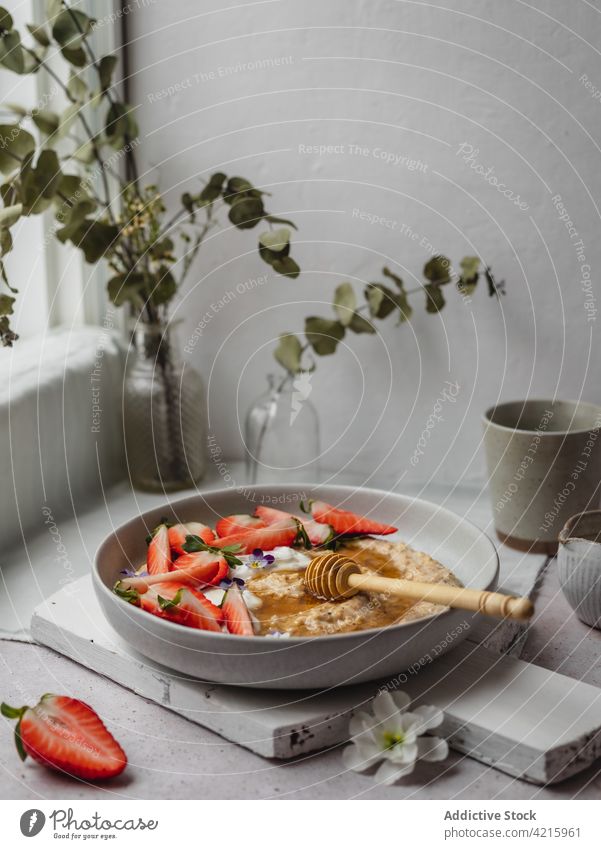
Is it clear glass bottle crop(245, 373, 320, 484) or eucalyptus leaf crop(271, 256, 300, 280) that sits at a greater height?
eucalyptus leaf crop(271, 256, 300, 280)

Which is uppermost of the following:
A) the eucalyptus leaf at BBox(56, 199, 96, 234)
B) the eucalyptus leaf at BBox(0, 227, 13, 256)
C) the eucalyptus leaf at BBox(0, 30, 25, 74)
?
the eucalyptus leaf at BBox(0, 30, 25, 74)

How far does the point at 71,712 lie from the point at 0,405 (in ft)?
1.19

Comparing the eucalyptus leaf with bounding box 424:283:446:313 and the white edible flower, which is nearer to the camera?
the white edible flower

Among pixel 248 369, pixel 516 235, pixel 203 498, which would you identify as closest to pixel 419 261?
pixel 516 235

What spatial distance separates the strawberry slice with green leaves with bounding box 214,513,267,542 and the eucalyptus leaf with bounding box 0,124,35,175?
38 centimetres

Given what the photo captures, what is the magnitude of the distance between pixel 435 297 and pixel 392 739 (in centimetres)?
51

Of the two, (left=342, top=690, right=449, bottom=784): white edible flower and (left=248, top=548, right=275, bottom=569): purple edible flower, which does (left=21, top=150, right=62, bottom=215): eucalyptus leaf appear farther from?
(left=342, top=690, right=449, bottom=784): white edible flower

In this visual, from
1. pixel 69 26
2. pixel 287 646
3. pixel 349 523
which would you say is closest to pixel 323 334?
pixel 349 523

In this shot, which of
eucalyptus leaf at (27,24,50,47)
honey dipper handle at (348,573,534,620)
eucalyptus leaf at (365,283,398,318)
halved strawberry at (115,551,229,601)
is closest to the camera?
honey dipper handle at (348,573,534,620)

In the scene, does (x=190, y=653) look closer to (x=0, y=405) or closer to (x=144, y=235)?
(x=0, y=405)

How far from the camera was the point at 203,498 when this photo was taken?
0.82m

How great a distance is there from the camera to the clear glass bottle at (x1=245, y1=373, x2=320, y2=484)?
3.33 feet

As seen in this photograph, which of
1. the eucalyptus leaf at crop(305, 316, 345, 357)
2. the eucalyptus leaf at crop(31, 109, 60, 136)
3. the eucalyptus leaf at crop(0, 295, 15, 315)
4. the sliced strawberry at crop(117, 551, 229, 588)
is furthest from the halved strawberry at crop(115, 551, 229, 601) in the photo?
the eucalyptus leaf at crop(31, 109, 60, 136)

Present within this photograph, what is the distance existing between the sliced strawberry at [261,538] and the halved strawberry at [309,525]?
0.01 metres
